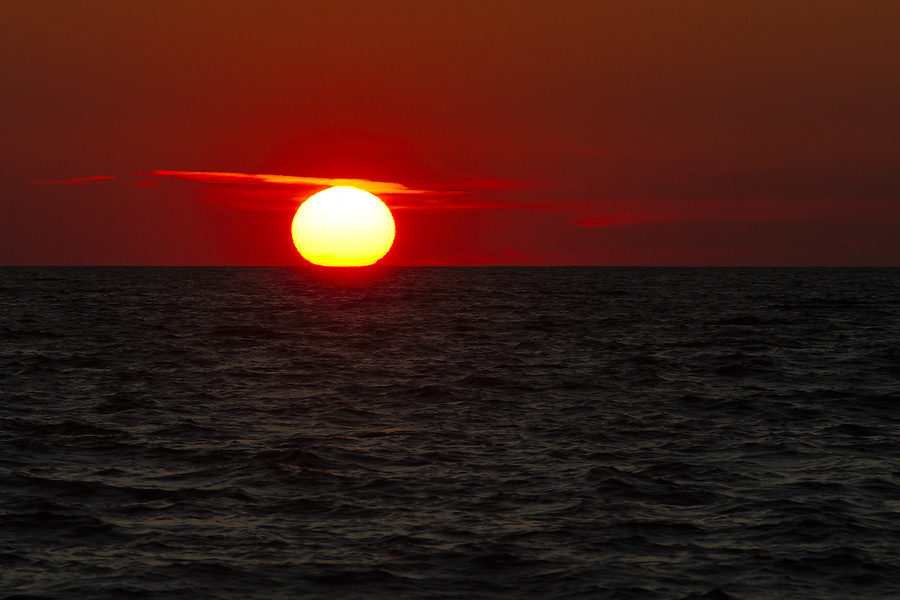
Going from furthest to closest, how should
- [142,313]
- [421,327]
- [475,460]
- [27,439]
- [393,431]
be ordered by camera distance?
1. [142,313]
2. [421,327]
3. [393,431]
4. [27,439]
5. [475,460]

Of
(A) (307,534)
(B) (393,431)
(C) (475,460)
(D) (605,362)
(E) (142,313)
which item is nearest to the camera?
(A) (307,534)

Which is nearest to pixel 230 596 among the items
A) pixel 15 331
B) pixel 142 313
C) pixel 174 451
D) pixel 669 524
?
pixel 669 524

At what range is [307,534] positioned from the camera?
39.2 feet

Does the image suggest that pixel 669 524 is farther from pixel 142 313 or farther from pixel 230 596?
pixel 142 313

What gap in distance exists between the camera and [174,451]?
1666 centimetres

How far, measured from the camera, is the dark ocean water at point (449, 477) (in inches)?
418

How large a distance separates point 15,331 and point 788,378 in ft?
117

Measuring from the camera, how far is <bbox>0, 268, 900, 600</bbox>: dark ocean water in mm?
10617

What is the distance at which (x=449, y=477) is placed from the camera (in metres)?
14.9

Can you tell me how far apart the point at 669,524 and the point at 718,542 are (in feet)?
2.97

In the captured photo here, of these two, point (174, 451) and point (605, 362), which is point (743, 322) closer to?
point (605, 362)

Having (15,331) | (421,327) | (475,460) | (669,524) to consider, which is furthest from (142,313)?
(669,524)

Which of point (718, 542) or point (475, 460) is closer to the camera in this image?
point (718, 542)

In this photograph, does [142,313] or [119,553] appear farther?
[142,313]
